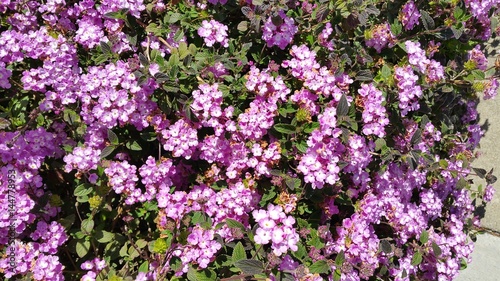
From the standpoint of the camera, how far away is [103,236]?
236 cm

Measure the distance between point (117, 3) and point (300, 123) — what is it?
118 cm

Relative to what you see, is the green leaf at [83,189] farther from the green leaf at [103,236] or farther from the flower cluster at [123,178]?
the green leaf at [103,236]

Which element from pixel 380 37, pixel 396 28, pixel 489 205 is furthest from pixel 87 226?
pixel 489 205

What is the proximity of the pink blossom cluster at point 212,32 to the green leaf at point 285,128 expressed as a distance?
559mm

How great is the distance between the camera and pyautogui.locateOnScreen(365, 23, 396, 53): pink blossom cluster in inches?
105

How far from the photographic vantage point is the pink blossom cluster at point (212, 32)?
2.49 meters

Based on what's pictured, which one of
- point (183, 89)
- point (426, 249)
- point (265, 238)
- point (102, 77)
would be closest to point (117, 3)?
point (102, 77)

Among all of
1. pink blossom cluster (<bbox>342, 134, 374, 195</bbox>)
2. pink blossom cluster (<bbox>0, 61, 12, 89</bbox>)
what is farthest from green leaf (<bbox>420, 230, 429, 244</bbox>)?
pink blossom cluster (<bbox>0, 61, 12, 89</bbox>)

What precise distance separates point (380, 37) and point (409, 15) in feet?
0.98

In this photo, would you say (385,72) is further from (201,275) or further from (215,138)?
(201,275)

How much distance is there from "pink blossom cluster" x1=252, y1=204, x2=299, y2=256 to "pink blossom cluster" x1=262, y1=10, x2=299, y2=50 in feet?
3.17

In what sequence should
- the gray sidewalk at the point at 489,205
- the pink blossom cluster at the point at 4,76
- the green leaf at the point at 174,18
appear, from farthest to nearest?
the gray sidewalk at the point at 489,205, the green leaf at the point at 174,18, the pink blossom cluster at the point at 4,76

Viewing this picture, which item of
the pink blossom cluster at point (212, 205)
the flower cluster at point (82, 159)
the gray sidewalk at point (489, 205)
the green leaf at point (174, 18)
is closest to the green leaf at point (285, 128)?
the pink blossom cluster at point (212, 205)

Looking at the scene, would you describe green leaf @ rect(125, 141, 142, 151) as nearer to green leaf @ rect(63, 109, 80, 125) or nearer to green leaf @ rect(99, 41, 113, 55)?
green leaf @ rect(63, 109, 80, 125)
